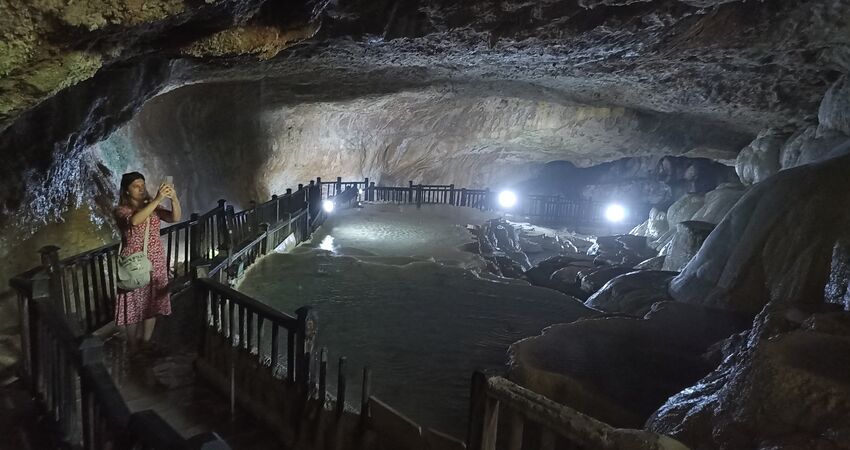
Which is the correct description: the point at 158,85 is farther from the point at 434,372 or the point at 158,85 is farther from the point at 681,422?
the point at 681,422

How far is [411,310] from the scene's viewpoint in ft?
25.7

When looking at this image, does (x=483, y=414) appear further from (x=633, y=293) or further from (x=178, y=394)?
(x=633, y=293)

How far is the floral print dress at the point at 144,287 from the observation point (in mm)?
4637

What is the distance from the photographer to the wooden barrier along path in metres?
2.69

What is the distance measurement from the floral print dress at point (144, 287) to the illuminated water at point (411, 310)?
80.1 inches

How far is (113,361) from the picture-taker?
489 centimetres

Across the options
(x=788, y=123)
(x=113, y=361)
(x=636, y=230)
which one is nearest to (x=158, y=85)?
(x=113, y=361)

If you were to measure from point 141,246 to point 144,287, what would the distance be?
1.53ft

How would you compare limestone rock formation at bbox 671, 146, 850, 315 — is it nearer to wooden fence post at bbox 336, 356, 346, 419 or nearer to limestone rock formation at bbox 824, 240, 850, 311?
limestone rock formation at bbox 824, 240, 850, 311

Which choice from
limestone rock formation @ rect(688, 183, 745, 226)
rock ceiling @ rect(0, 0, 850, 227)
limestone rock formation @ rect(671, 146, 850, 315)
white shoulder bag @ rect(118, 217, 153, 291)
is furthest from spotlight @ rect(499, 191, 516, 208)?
white shoulder bag @ rect(118, 217, 153, 291)

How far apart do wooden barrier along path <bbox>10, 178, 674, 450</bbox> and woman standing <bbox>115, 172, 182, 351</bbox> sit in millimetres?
320

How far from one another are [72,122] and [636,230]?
19219 millimetres

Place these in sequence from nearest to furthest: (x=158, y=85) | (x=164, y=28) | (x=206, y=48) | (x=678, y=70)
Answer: (x=164, y=28)
(x=206, y=48)
(x=158, y=85)
(x=678, y=70)

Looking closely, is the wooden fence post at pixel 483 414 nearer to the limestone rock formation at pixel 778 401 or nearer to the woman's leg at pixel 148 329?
the limestone rock formation at pixel 778 401
